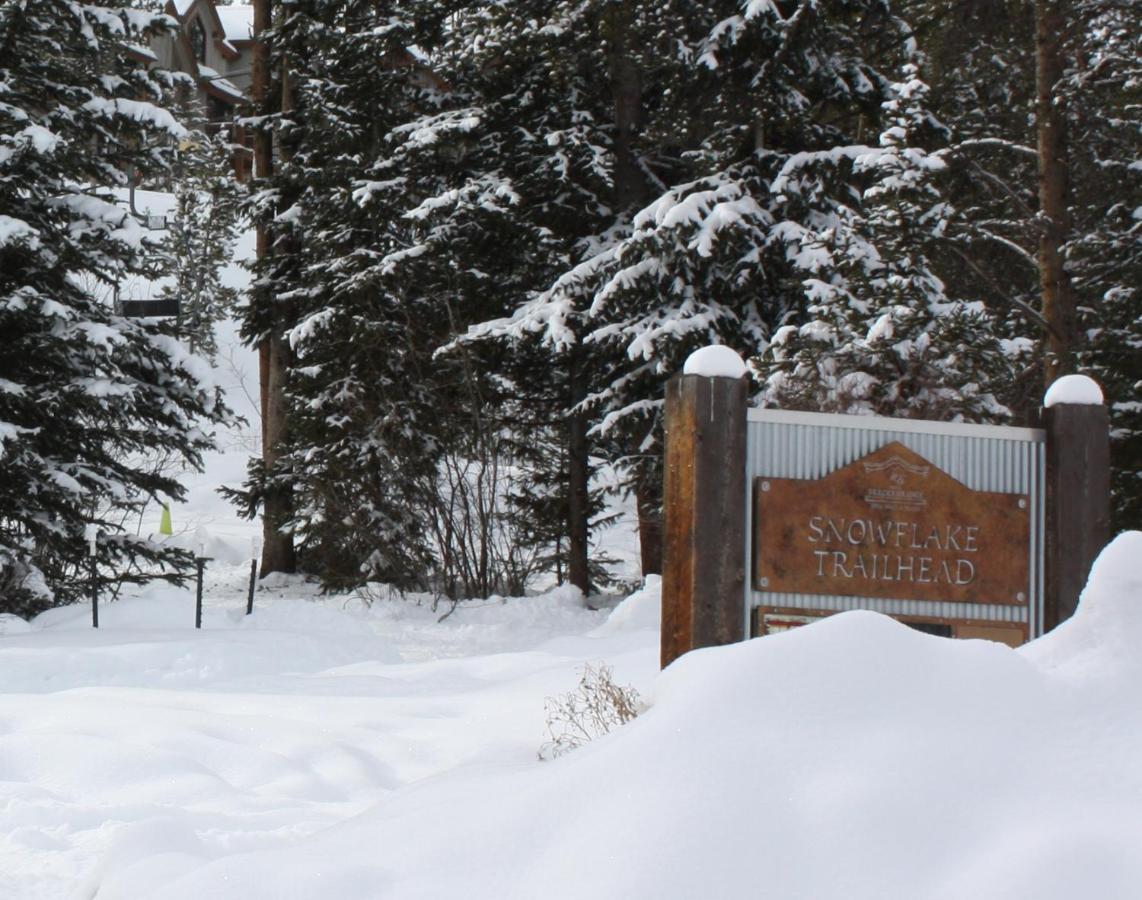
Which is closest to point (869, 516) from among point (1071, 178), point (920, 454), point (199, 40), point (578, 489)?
point (920, 454)

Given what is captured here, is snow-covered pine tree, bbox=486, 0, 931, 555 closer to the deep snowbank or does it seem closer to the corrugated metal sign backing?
the corrugated metal sign backing

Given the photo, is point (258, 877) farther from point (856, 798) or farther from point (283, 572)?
point (283, 572)

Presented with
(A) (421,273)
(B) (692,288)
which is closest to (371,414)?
(A) (421,273)

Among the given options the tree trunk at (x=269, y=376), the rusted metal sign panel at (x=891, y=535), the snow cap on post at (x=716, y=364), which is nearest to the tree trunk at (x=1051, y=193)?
the rusted metal sign panel at (x=891, y=535)

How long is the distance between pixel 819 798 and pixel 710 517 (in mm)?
2717

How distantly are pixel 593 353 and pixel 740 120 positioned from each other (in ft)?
10.1

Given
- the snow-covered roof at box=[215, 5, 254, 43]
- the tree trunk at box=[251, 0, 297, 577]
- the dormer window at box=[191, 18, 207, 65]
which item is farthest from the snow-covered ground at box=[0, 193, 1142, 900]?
the snow-covered roof at box=[215, 5, 254, 43]

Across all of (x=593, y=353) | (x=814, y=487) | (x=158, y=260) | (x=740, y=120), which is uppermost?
(x=740, y=120)

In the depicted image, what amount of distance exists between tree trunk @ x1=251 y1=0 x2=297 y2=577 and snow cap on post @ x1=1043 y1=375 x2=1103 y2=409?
1383 centimetres

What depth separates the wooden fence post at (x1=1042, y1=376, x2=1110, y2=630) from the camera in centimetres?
661

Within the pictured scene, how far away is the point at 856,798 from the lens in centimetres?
351

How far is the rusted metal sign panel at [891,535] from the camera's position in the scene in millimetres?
6305

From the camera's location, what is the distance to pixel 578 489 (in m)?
16.5

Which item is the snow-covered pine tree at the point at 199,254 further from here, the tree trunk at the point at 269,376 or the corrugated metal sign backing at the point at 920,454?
the corrugated metal sign backing at the point at 920,454
